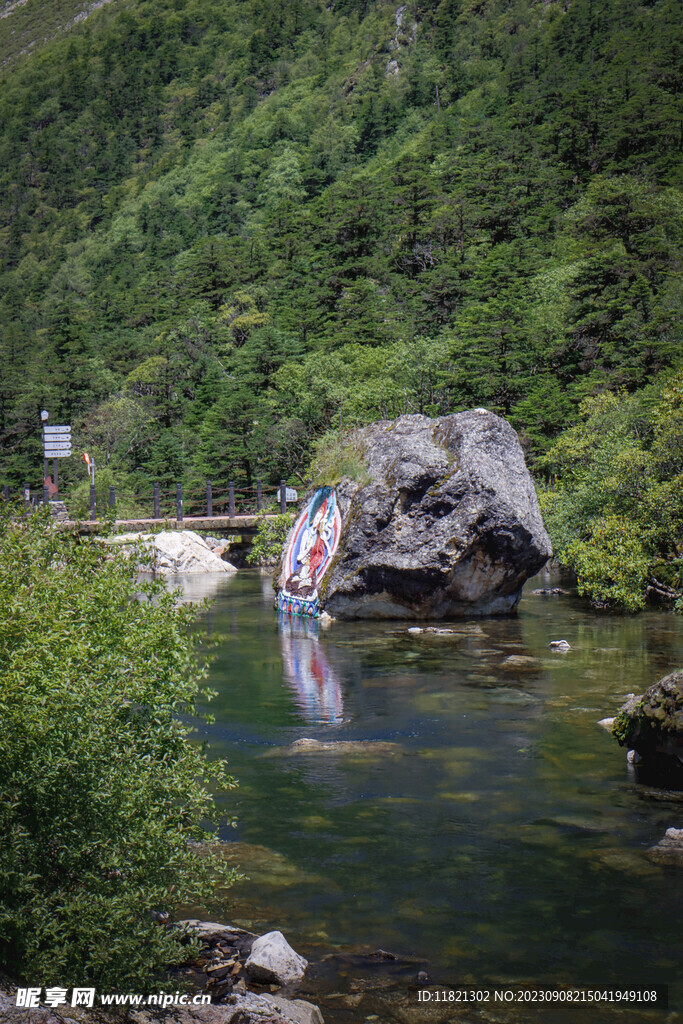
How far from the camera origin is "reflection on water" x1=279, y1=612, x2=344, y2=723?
14.6 metres

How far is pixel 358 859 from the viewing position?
8.88 meters

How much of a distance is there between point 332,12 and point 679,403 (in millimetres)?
135405

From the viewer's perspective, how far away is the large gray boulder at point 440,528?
21.6 metres

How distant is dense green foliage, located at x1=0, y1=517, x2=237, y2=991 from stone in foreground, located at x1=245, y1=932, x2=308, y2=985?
0.64 meters

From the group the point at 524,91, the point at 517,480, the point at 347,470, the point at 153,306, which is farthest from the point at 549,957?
the point at 524,91

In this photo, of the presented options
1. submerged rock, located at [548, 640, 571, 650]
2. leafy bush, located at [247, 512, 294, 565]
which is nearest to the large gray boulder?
submerged rock, located at [548, 640, 571, 650]

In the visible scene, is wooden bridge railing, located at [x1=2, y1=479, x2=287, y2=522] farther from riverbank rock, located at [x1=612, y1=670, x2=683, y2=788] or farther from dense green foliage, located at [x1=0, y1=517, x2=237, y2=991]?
dense green foliage, located at [x1=0, y1=517, x2=237, y2=991]

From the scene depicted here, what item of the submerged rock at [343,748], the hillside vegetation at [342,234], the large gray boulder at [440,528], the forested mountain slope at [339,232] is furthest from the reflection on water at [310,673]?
the forested mountain slope at [339,232]

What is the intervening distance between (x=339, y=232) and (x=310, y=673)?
181 ft

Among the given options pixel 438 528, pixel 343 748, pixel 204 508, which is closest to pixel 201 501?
pixel 204 508

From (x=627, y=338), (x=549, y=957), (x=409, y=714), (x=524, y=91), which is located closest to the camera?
(x=549, y=957)

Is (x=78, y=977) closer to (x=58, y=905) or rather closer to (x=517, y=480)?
(x=58, y=905)

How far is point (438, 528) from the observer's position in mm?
21875

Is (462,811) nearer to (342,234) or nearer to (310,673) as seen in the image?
(310,673)
